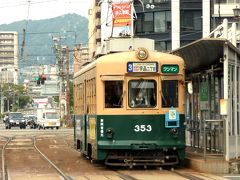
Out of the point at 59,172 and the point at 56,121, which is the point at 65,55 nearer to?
the point at 56,121

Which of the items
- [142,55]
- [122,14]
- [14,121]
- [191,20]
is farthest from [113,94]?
[14,121]

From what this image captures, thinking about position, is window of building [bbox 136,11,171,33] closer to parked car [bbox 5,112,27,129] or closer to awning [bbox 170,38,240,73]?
parked car [bbox 5,112,27,129]

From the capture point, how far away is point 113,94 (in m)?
17.7

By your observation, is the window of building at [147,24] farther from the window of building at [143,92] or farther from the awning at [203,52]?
the window of building at [143,92]

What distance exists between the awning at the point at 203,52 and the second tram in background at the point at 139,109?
2.24 ft

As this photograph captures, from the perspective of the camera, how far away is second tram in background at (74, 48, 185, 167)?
688 inches

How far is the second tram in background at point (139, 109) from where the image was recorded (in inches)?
688

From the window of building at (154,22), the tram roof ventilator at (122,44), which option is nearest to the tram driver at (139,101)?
the tram roof ventilator at (122,44)

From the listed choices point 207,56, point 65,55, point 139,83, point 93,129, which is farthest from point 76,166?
point 65,55

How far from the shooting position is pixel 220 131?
714 inches

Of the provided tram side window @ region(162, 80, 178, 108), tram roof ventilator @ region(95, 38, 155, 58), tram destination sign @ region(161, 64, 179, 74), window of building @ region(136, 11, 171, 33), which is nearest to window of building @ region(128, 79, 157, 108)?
tram side window @ region(162, 80, 178, 108)

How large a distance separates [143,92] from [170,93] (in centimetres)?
72

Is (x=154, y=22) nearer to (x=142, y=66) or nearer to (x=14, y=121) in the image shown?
(x=14, y=121)

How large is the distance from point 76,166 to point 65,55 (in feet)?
188
